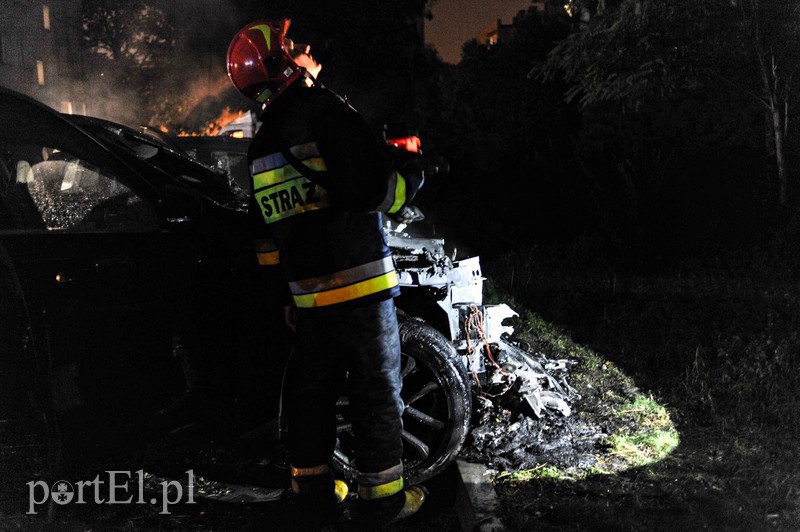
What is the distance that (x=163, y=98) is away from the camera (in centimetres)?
2652

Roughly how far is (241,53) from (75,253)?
106 centimetres

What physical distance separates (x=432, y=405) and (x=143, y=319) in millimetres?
1425

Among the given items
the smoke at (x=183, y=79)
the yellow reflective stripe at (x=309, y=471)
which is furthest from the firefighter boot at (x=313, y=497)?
the smoke at (x=183, y=79)

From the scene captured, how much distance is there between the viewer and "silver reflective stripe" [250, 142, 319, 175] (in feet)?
8.46

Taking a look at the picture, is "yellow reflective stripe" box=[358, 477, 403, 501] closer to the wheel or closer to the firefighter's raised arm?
the wheel

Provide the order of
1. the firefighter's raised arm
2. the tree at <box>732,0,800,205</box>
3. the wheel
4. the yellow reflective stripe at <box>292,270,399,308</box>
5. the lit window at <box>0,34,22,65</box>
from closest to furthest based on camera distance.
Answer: the firefighter's raised arm < the yellow reflective stripe at <box>292,270,399,308</box> < the wheel < the tree at <box>732,0,800,205</box> < the lit window at <box>0,34,22,65</box>

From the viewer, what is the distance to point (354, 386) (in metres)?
2.74

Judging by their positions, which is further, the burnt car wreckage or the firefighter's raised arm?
the burnt car wreckage

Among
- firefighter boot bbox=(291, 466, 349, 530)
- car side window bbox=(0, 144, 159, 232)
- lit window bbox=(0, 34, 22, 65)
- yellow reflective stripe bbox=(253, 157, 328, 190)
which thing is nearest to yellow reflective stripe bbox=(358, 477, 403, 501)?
firefighter boot bbox=(291, 466, 349, 530)

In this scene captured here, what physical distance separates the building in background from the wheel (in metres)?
29.0

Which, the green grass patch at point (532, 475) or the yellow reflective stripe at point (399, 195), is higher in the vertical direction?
the yellow reflective stripe at point (399, 195)

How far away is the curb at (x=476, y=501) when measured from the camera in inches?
111

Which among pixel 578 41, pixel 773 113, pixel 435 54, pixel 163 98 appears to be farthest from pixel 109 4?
pixel 773 113

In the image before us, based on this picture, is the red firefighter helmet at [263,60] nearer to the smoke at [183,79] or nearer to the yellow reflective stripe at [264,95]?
the yellow reflective stripe at [264,95]
